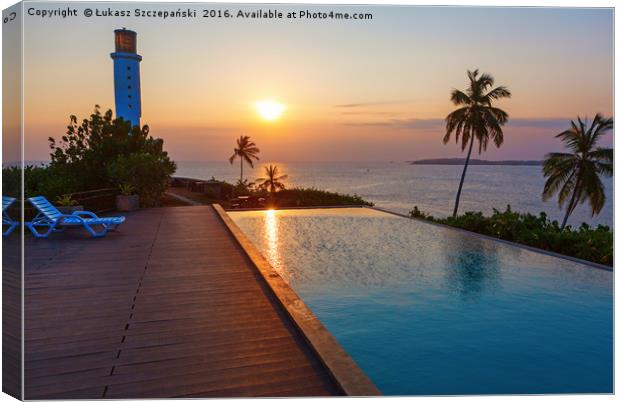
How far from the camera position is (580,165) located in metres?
20.3

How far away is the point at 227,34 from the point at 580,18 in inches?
139

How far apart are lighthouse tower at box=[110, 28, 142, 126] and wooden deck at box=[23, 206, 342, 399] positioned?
1073 centimetres

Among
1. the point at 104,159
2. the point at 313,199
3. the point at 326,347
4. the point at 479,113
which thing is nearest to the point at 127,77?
the point at 104,159

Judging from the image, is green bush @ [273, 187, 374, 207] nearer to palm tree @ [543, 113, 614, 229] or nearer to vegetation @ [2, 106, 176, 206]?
vegetation @ [2, 106, 176, 206]

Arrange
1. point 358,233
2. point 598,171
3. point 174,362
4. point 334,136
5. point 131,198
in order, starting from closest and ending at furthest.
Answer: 1. point 174,362
2. point 334,136
3. point 358,233
4. point 131,198
5. point 598,171

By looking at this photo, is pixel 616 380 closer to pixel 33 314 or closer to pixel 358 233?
pixel 33 314

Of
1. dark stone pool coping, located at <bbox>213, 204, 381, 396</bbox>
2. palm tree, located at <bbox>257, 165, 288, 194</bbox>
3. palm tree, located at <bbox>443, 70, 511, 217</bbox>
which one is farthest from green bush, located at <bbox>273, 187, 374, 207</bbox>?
dark stone pool coping, located at <bbox>213, 204, 381, 396</bbox>

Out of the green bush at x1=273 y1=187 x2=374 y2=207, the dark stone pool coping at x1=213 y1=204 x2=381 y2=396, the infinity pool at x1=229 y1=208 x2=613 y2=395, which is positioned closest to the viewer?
the dark stone pool coping at x1=213 y1=204 x2=381 y2=396

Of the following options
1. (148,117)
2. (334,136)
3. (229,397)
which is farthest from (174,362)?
(148,117)

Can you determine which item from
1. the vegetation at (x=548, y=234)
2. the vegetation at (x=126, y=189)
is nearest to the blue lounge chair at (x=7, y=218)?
the vegetation at (x=548, y=234)

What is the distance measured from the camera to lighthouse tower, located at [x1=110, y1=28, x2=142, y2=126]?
1741 centimetres

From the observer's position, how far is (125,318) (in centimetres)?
485

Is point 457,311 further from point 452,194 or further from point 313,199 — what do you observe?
point 452,194

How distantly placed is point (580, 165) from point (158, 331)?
20.4m
